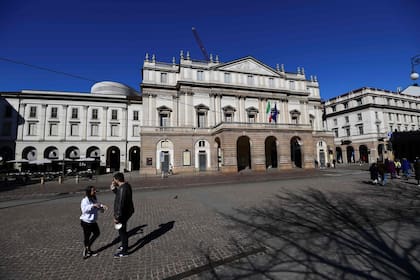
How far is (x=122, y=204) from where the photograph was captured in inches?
156

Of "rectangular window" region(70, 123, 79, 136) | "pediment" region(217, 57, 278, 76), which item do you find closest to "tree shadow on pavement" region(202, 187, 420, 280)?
"pediment" region(217, 57, 278, 76)

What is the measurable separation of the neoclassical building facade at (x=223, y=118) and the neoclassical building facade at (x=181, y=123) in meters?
0.15

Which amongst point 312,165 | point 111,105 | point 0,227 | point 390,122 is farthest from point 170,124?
point 390,122

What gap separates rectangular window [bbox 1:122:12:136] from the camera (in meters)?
32.4

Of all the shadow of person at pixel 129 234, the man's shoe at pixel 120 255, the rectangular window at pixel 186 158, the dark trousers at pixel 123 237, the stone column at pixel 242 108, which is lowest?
the shadow of person at pixel 129 234

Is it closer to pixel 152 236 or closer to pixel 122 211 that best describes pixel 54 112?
pixel 152 236

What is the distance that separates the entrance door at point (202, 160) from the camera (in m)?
29.4

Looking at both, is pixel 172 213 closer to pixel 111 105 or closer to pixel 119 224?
pixel 119 224

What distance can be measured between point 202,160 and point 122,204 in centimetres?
2564

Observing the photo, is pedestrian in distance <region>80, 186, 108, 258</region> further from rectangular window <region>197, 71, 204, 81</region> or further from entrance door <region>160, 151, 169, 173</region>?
rectangular window <region>197, 71, 204, 81</region>

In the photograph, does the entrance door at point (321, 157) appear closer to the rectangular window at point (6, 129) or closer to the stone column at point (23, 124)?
the stone column at point (23, 124)

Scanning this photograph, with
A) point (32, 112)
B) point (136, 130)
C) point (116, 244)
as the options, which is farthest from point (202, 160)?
point (32, 112)

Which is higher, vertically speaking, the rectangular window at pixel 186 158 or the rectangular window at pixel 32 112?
the rectangular window at pixel 32 112

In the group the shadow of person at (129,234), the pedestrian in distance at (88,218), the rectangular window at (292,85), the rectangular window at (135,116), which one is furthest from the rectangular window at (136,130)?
the pedestrian in distance at (88,218)
